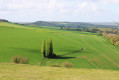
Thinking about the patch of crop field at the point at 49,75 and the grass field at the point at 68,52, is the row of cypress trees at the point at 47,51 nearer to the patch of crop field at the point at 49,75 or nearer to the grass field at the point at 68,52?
the grass field at the point at 68,52

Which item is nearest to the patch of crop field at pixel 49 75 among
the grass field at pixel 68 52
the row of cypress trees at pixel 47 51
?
the grass field at pixel 68 52

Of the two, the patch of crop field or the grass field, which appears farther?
the grass field

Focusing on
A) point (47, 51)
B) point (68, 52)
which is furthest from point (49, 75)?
point (68, 52)

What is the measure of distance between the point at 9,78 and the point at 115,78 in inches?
589

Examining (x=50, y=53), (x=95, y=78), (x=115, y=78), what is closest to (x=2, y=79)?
(x=95, y=78)

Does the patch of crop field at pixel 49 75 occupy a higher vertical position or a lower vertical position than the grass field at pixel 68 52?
higher

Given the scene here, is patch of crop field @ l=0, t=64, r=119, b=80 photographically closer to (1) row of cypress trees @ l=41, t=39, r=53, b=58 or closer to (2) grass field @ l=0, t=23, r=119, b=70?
(2) grass field @ l=0, t=23, r=119, b=70

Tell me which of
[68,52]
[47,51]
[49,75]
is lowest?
[68,52]

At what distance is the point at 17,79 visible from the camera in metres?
20.4

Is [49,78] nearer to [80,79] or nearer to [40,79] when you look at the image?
[40,79]

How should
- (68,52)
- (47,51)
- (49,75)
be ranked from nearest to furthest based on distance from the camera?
(49,75)
(47,51)
(68,52)

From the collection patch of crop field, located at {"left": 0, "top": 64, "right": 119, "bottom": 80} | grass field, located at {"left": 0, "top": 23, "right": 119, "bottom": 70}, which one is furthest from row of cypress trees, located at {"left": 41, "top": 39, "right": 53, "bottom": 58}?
patch of crop field, located at {"left": 0, "top": 64, "right": 119, "bottom": 80}

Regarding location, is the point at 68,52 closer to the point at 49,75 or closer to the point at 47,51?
the point at 47,51

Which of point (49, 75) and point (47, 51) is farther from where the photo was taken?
point (47, 51)
